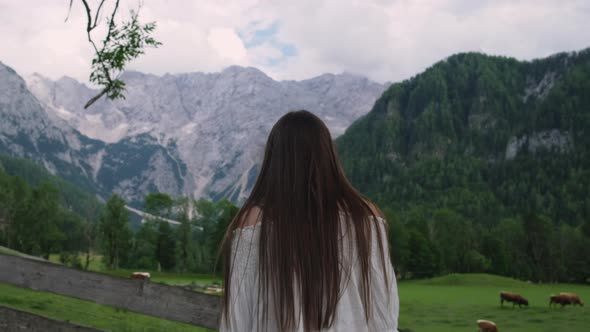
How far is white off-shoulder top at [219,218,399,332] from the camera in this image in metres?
2.92

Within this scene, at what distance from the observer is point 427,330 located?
78.1 feet

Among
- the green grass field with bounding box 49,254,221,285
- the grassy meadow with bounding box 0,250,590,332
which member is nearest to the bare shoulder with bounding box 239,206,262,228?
the grassy meadow with bounding box 0,250,590,332

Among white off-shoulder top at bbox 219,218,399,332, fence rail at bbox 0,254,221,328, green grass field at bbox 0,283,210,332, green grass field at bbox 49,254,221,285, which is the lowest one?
green grass field at bbox 49,254,221,285

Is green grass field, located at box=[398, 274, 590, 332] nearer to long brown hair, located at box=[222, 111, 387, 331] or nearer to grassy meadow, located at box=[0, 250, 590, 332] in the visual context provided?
grassy meadow, located at box=[0, 250, 590, 332]

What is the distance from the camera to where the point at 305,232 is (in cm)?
288

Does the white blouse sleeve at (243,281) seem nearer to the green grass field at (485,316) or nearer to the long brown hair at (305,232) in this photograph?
the long brown hair at (305,232)

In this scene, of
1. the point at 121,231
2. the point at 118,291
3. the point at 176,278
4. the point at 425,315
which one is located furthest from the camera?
the point at 121,231

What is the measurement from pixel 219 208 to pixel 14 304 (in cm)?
8293

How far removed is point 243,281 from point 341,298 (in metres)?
0.50

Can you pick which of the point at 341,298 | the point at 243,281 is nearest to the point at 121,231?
the point at 243,281

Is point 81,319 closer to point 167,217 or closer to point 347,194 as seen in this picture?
point 347,194

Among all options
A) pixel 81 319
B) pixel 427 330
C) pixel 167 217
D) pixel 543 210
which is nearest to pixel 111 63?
pixel 81 319

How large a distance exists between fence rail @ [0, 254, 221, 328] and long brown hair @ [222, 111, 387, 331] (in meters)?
2.77

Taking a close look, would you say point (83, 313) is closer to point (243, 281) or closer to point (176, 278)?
point (243, 281)
